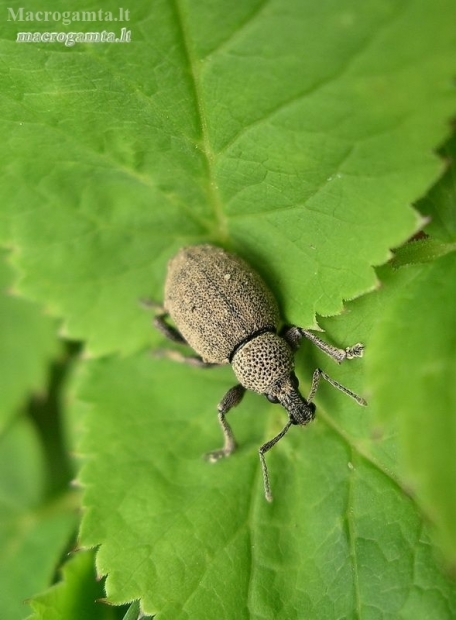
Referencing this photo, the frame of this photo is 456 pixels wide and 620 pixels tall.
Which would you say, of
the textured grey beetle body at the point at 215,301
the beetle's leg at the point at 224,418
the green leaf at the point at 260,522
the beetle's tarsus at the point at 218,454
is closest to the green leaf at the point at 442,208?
the green leaf at the point at 260,522

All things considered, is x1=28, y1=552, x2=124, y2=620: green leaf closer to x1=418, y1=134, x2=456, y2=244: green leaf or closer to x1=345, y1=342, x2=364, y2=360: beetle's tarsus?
x1=345, y1=342, x2=364, y2=360: beetle's tarsus

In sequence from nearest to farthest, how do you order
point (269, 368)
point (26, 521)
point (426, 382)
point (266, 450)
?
point (426, 382) → point (266, 450) → point (269, 368) → point (26, 521)

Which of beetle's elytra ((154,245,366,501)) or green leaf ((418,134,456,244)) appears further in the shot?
beetle's elytra ((154,245,366,501))

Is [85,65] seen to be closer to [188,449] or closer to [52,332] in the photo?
[188,449]

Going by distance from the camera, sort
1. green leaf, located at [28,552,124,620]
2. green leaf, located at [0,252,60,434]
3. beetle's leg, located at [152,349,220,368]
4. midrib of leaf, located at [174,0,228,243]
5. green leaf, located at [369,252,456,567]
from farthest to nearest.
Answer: green leaf, located at [0,252,60,434]
beetle's leg, located at [152,349,220,368]
green leaf, located at [28,552,124,620]
midrib of leaf, located at [174,0,228,243]
green leaf, located at [369,252,456,567]

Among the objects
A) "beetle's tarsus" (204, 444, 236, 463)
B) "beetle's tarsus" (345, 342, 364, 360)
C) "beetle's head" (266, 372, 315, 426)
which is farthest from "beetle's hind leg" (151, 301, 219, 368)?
"beetle's tarsus" (345, 342, 364, 360)

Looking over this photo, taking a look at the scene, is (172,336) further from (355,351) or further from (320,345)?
(355,351)

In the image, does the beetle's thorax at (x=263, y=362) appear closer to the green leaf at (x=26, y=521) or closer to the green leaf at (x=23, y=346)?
the green leaf at (x=23, y=346)

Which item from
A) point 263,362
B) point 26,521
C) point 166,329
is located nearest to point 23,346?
point 26,521
